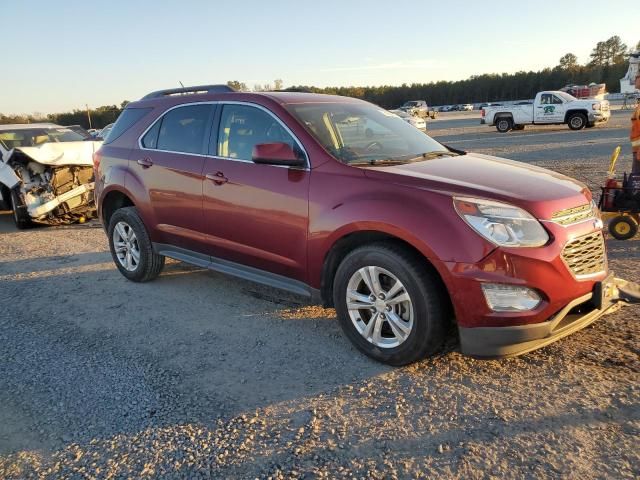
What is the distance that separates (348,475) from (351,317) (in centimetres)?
133

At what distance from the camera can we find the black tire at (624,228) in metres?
6.21

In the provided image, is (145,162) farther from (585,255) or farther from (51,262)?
(585,255)

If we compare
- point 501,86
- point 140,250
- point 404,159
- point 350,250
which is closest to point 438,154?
point 404,159

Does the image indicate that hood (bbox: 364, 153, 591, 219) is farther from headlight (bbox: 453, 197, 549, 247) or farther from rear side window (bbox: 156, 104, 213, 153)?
rear side window (bbox: 156, 104, 213, 153)

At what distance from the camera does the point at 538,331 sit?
3031 millimetres

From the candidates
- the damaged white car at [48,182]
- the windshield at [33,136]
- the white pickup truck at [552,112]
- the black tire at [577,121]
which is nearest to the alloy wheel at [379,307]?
the damaged white car at [48,182]

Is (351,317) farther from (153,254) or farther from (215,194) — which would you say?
(153,254)

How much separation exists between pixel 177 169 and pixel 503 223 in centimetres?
303

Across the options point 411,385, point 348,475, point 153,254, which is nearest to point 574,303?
point 411,385

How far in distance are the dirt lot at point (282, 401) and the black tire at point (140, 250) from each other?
0.66 metres

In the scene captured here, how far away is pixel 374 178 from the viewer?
350cm

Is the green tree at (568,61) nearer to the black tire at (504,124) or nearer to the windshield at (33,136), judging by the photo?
the black tire at (504,124)

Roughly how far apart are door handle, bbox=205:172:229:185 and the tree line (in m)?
72.8

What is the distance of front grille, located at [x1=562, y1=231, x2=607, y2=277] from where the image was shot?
315 cm
